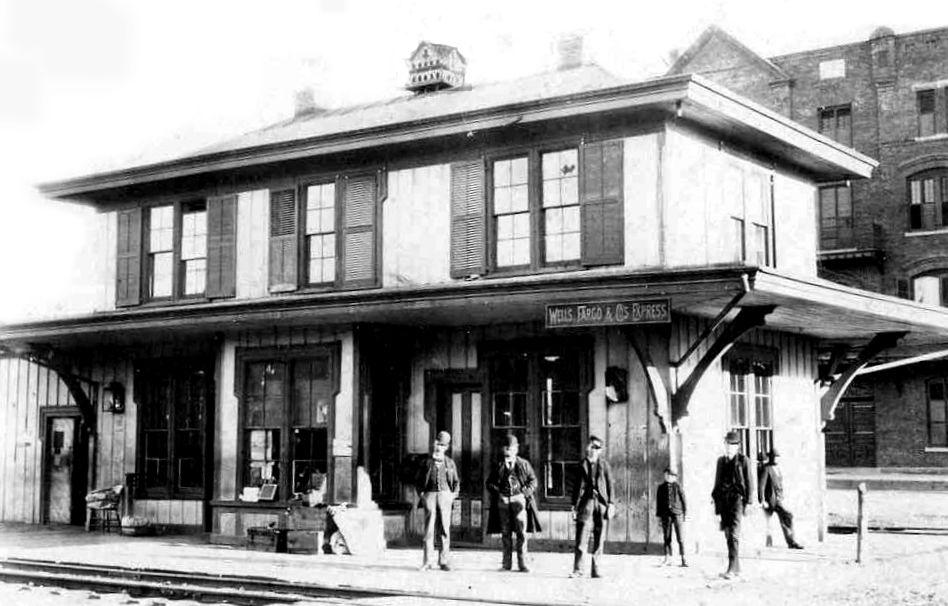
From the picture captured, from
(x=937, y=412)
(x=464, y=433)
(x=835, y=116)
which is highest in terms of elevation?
(x=835, y=116)

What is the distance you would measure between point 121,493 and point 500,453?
696cm

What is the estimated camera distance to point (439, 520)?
14.2 meters

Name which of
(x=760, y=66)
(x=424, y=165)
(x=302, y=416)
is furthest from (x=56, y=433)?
(x=760, y=66)

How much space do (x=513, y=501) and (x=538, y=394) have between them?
2889 millimetres

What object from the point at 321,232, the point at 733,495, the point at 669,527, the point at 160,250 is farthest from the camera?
the point at 160,250

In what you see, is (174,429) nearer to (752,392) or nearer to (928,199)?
(752,392)

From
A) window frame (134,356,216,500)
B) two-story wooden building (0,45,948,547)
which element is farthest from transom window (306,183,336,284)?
window frame (134,356,216,500)

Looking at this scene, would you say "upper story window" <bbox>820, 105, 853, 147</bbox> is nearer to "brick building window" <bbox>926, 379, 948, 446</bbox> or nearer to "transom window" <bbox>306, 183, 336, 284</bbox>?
"brick building window" <bbox>926, 379, 948, 446</bbox>

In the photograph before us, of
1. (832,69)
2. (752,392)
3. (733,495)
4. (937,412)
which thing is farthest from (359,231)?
(832,69)

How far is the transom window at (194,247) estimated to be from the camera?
1975 centimetres

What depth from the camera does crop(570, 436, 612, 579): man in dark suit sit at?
13070mm

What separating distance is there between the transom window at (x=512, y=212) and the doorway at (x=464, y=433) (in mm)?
1758

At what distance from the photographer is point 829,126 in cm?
3922

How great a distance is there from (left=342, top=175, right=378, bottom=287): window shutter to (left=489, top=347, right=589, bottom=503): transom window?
2.43 metres
